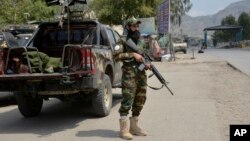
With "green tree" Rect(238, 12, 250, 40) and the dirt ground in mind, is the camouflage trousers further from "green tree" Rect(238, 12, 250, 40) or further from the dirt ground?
"green tree" Rect(238, 12, 250, 40)

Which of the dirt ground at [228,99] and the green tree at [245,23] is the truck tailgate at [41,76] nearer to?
the dirt ground at [228,99]

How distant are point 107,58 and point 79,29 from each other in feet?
3.69

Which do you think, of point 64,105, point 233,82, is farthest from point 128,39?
point 233,82

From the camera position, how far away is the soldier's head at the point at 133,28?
7.07 m

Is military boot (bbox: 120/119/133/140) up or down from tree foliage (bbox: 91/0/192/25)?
Result: down

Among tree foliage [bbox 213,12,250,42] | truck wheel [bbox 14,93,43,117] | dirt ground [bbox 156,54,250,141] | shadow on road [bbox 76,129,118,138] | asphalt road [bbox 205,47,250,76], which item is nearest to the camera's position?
shadow on road [bbox 76,129,118,138]

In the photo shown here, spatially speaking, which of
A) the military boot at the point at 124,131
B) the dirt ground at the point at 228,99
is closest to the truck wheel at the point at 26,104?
the military boot at the point at 124,131

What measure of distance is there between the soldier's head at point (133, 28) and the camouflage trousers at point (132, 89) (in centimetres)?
47

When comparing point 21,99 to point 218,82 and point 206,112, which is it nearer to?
point 206,112

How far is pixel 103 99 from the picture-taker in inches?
340

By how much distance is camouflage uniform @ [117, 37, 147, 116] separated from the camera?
22.9ft

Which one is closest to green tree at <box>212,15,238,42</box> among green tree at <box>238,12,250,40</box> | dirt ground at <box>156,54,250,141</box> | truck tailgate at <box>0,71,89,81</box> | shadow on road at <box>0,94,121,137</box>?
green tree at <box>238,12,250,40</box>

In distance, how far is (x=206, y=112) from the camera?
922 cm

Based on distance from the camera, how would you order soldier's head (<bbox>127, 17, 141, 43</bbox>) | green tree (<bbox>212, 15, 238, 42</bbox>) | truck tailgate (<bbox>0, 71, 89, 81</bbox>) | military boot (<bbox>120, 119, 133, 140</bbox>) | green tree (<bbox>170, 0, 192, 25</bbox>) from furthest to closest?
1. green tree (<bbox>212, 15, 238, 42</bbox>)
2. green tree (<bbox>170, 0, 192, 25</bbox>)
3. truck tailgate (<bbox>0, 71, 89, 81</bbox>)
4. soldier's head (<bbox>127, 17, 141, 43</bbox>)
5. military boot (<bbox>120, 119, 133, 140</bbox>)
